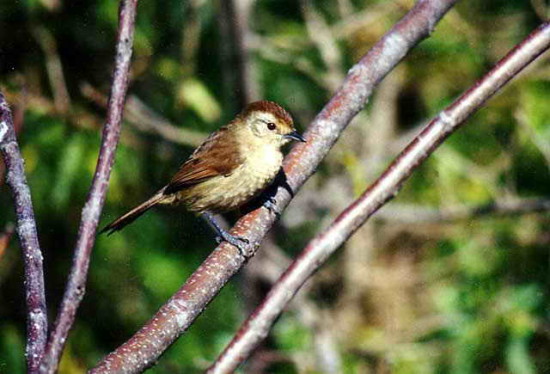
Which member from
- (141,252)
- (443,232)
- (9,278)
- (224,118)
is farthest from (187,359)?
(443,232)

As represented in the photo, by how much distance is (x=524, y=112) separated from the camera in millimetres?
5652

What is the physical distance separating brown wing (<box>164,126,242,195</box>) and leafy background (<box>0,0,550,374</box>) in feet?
2.84

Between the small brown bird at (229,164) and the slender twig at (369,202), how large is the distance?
64.9 inches

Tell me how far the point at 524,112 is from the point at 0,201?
369 cm

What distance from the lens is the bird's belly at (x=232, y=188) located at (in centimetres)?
382

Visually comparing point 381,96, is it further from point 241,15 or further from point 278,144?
point 278,144

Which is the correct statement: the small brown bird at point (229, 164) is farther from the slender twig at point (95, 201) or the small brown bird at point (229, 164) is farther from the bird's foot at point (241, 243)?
the slender twig at point (95, 201)

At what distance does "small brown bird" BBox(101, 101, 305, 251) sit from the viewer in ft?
13.3

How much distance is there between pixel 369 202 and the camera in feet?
7.19

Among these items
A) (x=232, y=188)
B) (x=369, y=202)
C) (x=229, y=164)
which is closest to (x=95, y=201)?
(x=369, y=202)

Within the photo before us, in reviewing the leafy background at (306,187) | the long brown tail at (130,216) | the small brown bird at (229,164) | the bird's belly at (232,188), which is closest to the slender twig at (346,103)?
the bird's belly at (232,188)

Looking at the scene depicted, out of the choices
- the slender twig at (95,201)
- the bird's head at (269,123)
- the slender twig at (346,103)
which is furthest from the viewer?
the bird's head at (269,123)

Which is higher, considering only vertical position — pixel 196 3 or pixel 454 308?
pixel 196 3

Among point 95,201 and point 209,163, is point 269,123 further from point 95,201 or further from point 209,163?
point 95,201
